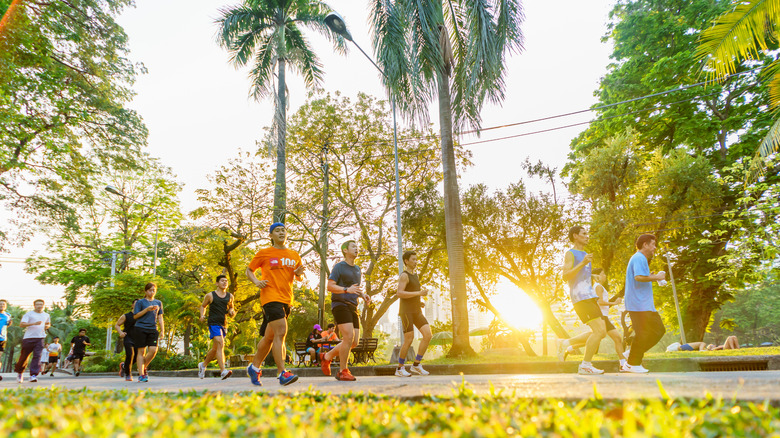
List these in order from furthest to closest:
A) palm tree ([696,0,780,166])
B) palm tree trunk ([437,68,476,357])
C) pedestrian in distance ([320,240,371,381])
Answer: palm tree trunk ([437,68,476,357]), palm tree ([696,0,780,166]), pedestrian in distance ([320,240,371,381])

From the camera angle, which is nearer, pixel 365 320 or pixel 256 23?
pixel 256 23

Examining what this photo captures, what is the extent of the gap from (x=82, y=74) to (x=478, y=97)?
55.2ft

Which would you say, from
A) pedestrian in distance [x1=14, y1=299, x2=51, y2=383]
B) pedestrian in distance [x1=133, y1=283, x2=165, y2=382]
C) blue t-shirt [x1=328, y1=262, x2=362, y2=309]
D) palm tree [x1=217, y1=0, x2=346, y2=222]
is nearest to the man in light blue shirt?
blue t-shirt [x1=328, y1=262, x2=362, y2=309]

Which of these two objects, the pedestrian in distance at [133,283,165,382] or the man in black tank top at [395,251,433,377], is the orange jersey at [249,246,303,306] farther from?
the pedestrian in distance at [133,283,165,382]

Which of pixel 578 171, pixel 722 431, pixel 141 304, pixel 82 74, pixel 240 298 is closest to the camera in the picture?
pixel 722 431

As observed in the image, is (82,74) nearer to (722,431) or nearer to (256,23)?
(256,23)

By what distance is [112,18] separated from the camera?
19.4 m

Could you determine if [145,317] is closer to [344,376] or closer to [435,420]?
[344,376]

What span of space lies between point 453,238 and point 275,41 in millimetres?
13677

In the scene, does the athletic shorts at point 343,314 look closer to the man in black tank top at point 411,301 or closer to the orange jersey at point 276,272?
the orange jersey at point 276,272

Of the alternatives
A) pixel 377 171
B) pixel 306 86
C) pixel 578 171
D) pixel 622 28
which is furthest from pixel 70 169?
pixel 622 28

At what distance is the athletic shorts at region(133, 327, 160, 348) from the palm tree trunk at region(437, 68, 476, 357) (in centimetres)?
751

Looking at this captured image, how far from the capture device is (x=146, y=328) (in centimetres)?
941

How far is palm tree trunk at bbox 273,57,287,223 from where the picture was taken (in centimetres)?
1884
